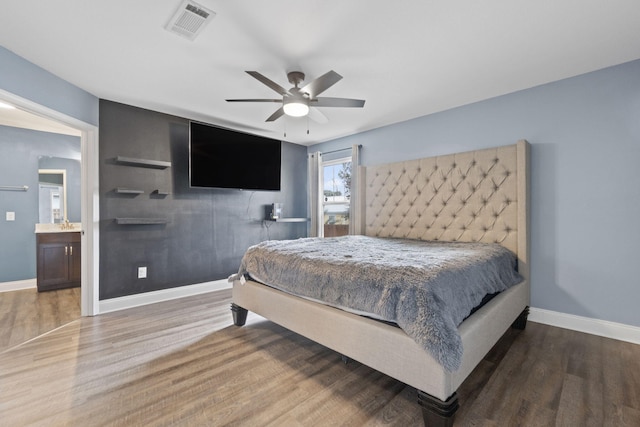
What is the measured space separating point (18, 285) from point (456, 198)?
5781 millimetres

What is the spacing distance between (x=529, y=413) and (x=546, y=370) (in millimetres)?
568

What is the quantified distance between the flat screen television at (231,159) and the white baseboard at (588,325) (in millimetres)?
3513

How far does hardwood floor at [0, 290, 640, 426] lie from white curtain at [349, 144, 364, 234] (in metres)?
1.99

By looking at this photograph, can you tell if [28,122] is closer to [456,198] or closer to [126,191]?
[126,191]

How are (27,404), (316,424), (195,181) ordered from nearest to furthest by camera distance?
1. (316,424)
2. (27,404)
3. (195,181)

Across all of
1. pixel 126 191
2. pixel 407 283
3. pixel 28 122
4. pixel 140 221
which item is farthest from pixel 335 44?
pixel 28 122

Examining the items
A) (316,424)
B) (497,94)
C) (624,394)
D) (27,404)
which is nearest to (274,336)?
(316,424)

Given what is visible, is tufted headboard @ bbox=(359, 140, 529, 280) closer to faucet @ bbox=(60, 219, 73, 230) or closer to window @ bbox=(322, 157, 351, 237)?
window @ bbox=(322, 157, 351, 237)

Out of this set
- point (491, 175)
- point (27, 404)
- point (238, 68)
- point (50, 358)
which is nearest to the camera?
point (27, 404)

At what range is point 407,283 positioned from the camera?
1.42 m

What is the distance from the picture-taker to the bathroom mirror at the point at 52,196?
4.04 meters

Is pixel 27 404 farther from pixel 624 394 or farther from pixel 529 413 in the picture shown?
pixel 624 394

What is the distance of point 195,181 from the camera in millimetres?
3482

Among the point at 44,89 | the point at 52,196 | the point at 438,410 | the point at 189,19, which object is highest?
the point at 189,19
